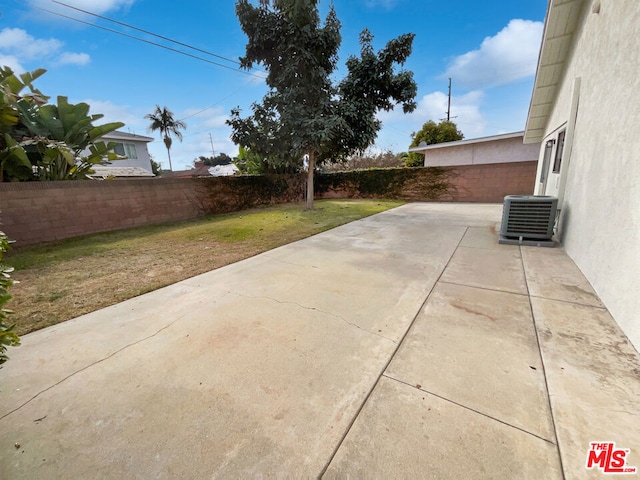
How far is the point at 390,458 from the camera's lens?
1.23m

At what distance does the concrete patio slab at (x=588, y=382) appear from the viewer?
4.15 feet

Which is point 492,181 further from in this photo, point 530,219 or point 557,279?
point 557,279

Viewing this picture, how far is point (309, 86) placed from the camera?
31.0 ft

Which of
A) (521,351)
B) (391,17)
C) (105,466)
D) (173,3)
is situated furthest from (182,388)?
(391,17)

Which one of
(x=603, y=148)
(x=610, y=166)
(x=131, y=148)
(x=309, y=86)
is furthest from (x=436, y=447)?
(x=131, y=148)

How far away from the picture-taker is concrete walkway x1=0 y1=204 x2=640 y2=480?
48.9 inches

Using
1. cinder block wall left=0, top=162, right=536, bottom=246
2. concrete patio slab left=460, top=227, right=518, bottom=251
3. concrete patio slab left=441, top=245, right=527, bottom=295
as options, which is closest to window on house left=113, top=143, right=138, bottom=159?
cinder block wall left=0, top=162, right=536, bottom=246

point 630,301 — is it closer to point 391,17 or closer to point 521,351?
point 521,351

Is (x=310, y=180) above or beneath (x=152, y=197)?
above

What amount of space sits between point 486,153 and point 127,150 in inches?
1069

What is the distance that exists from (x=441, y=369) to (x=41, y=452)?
2385 millimetres

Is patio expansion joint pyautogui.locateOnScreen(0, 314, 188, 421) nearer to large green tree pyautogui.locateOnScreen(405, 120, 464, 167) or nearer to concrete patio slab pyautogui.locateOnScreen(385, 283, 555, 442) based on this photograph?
concrete patio slab pyautogui.locateOnScreen(385, 283, 555, 442)

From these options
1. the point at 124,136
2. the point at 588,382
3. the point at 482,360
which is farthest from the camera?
the point at 124,136

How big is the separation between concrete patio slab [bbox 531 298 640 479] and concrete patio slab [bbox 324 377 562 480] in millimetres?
151
